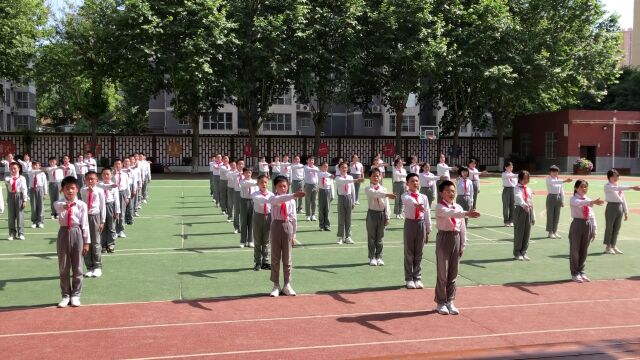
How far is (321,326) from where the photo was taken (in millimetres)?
8383

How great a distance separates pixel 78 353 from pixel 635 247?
1259 centimetres

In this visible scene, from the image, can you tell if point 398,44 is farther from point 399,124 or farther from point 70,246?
point 70,246

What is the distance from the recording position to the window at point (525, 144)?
4878cm

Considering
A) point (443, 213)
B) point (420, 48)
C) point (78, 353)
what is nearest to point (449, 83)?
point (420, 48)

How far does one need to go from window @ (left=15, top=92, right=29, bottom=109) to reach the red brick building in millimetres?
52564

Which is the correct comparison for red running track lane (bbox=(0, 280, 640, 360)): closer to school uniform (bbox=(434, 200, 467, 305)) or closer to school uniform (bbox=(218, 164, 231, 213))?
school uniform (bbox=(434, 200, 467, 305))

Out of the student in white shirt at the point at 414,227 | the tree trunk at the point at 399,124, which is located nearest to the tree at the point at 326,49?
the tree trunk at the point at 399,124

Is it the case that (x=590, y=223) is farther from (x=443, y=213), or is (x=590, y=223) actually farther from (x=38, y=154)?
(x=38, y=154)

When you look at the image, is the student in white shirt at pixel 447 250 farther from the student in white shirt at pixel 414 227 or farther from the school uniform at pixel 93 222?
the school uniform at pixel 93 222

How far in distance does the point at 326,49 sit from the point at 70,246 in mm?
30420

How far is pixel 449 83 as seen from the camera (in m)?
42.1

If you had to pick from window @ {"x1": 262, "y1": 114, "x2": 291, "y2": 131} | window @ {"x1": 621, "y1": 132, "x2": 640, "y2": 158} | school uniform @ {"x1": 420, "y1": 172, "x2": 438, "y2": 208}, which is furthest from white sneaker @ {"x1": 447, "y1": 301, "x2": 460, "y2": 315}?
window @ {"x1": 262, "y1": 114, "x2": 291, "y2": 131}

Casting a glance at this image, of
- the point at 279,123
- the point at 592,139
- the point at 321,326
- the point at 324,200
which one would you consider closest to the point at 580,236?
the point at 321,326

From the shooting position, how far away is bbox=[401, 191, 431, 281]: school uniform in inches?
410
